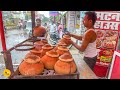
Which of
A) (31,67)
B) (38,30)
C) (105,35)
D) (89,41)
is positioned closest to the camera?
(31,67)

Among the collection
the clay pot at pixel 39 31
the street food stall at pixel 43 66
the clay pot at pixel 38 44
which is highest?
the clay pot at pixel 39 31

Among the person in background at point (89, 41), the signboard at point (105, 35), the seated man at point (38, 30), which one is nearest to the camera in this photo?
the seated man at point (38, 30)

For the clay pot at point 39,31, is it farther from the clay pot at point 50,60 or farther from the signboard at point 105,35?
the signboard at point 105,35

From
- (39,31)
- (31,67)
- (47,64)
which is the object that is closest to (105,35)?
(39,31)

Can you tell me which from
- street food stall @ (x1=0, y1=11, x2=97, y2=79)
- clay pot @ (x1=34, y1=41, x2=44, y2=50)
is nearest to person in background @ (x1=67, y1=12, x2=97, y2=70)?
clay pot @ (x1=34, y1=41, x2=44, y2=50)

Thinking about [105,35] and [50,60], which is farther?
[105,35]

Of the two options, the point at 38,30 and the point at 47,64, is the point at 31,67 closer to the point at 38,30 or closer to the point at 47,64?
the point at 47,64

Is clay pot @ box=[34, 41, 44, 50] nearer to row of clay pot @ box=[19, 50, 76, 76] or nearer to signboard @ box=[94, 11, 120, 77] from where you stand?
row of clay pot @ box=[19, 50, 76, 76]

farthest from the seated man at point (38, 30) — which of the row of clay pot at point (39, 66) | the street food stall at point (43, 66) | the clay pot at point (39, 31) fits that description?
the row of clay pot at point (39, 66)
